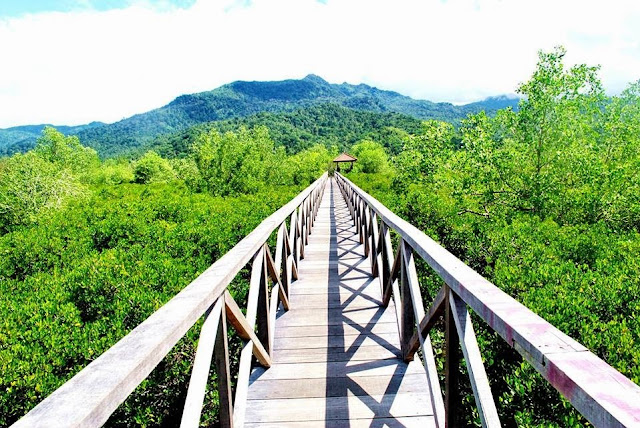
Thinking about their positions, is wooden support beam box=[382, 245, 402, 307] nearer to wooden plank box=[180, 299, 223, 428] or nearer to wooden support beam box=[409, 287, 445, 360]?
wooden support beam box=[409, 287, 445, 360]

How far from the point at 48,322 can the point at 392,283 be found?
2.78 metres

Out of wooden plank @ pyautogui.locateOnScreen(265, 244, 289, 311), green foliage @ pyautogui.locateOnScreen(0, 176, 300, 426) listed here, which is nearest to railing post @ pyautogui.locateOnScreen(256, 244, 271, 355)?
wooden plank @ pyautogui.locateOnScreen(265, 244, 289, 311)

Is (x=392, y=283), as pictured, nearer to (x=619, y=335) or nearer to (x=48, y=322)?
(x=619, y=335)

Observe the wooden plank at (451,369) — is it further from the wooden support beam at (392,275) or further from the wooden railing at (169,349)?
the wooden support beam at (392,275)

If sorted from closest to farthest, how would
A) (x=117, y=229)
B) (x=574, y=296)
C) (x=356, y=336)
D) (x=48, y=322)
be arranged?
(x=574, y=296), (x=48, y=322), (x=356, y=336), (x=117, y=229)

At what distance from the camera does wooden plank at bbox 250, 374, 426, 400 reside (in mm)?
2818

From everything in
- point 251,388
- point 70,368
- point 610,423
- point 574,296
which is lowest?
point 251,388

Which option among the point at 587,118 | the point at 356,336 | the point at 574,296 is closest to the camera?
the point at 574,296

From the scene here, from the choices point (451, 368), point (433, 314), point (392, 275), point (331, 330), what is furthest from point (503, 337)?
point (331, 330)

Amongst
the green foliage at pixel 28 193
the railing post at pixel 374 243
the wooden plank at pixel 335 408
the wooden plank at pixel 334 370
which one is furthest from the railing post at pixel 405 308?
the green foliage at pixel 28 193

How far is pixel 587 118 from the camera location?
29.5 feet

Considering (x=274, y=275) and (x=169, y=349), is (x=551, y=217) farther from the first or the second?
(x=169, y=349)

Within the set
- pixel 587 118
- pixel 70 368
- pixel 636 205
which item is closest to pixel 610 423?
pixel 70 368

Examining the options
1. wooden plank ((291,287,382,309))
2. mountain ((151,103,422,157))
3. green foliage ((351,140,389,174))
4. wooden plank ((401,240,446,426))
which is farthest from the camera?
mountain ((151,103,422,157))
